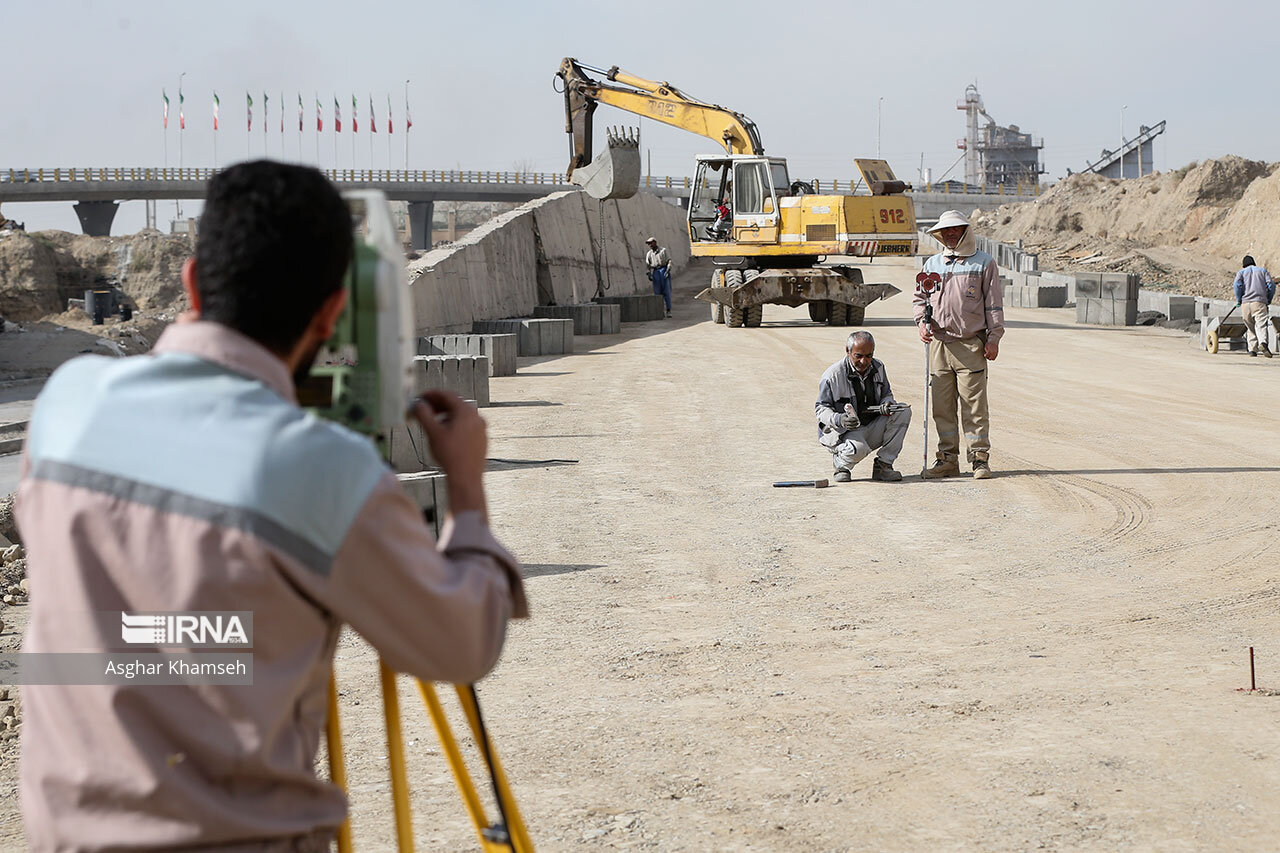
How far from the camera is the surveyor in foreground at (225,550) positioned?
1773 mm

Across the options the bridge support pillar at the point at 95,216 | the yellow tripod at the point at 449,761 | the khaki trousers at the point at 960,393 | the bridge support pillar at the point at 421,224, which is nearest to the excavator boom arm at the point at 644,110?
the khaki trousers at the point at 960,393

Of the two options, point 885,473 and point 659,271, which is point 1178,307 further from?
point 885,473

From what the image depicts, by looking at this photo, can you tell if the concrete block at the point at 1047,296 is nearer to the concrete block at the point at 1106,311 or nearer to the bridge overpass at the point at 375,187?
the concrete block at the point at 1106,311

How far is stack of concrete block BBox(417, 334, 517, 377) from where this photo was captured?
62.4ft

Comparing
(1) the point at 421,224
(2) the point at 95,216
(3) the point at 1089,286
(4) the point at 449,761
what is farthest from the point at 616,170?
(1) the point at 421,224

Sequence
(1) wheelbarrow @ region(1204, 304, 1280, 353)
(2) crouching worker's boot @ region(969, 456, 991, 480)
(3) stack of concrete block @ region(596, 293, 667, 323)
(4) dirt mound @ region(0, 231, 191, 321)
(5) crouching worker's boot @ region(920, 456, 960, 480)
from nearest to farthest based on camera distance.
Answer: (2) crouching worker's boot @ region(969, 456, 991, 480) → (5) crouching worker's boot @ region(920, 456, 960, 480) → (1) wheelbarrow @ region(1204, 304, 1280, 353) → (3) stack of concrete block @ region(596, 293, 667, 323) → (4) dirt mound @ region(0, 231, 191, 321)

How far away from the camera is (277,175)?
6.23ft

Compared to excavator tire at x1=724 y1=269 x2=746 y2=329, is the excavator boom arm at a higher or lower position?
higher

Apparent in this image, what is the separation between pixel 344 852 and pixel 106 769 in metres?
0.48

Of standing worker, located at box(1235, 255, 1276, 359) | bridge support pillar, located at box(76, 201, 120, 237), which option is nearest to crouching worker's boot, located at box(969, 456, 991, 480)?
standing worker, located at box(1235, 255, 1276, 359)

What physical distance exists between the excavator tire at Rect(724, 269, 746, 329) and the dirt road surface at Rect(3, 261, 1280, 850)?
13815mm

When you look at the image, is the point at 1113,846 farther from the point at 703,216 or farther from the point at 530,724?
the point at 703,216

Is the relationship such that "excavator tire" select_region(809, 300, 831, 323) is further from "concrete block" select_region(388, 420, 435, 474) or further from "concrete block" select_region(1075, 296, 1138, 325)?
"concrete block" select_region(388, 420, 435, 474)

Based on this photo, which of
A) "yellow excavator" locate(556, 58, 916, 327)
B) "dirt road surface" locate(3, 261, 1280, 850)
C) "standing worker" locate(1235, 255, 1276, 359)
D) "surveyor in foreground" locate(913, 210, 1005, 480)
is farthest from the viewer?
"yellow excavator" locate(556, 58, 916, 327)
